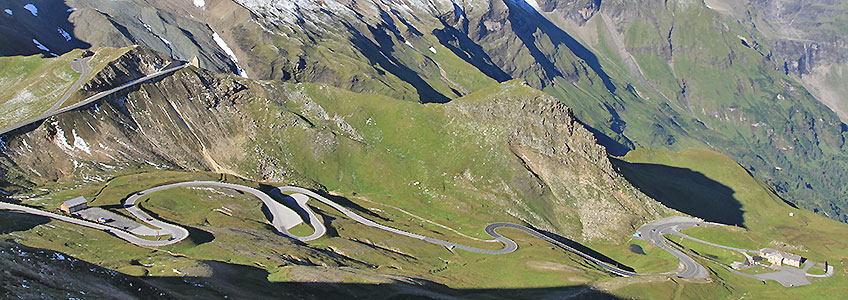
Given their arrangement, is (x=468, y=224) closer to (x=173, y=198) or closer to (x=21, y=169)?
(x=173, y=198)

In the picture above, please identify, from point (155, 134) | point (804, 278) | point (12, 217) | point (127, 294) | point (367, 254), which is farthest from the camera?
point (155, 134)

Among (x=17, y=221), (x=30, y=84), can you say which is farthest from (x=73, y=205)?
(x=30, y=84)

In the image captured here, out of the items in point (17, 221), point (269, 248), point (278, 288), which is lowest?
point (269, 248)

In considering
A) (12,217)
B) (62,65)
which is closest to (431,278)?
(12,217)

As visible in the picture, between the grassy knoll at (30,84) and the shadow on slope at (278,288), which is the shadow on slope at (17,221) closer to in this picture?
the shadow on slope at (278,288)

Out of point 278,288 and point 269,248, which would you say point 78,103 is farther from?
point 278,288
